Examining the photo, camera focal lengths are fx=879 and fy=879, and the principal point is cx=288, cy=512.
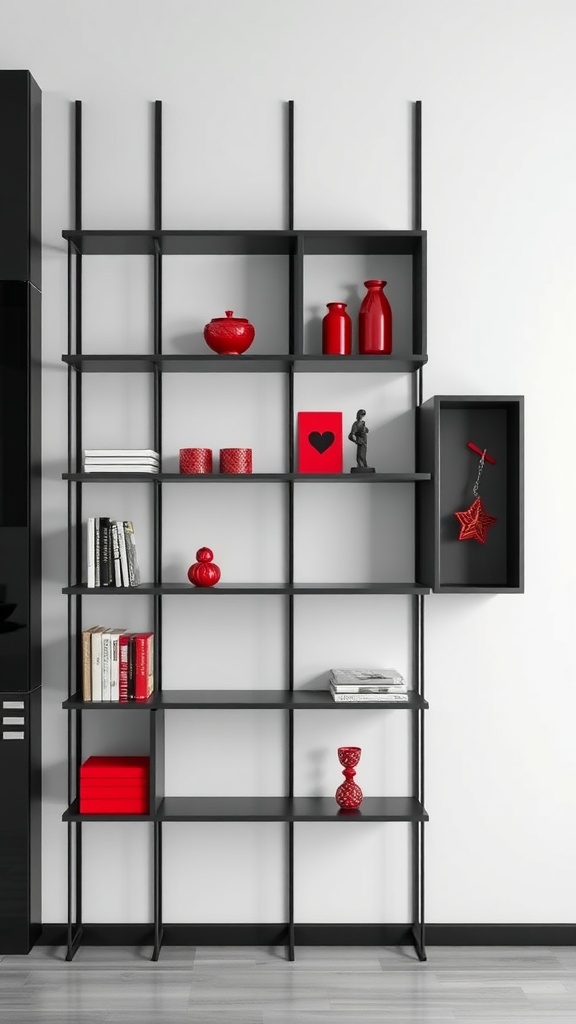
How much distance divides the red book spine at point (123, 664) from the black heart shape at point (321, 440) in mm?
919

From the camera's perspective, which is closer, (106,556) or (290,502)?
(106,556)

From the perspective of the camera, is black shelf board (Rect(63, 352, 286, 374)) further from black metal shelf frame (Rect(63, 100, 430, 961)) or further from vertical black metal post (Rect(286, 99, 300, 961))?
vertical black metal post (Rect(286, 99, 300, 961))

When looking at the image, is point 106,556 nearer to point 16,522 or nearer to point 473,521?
point 16,522

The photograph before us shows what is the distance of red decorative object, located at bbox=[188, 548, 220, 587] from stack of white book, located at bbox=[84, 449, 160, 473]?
13.2 inches

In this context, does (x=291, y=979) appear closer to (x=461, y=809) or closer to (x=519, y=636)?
(x=461, y=809)

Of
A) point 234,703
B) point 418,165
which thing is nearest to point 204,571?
point 234,703

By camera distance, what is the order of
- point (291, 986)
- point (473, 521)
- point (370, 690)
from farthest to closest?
point (473, 521), point (370, 690), point (291, 986)

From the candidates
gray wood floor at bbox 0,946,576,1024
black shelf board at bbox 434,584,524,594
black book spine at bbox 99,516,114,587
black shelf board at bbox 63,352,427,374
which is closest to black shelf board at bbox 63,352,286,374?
black shelf board at bbox 63,352,427,374

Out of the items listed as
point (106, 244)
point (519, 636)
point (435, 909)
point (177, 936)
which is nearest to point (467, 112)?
point (106, 244)

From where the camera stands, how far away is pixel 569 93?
3137 mm

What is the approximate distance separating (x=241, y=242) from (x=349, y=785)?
1874 mm

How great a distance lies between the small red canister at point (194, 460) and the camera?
9.74 ft

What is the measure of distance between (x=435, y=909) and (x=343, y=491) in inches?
59.9

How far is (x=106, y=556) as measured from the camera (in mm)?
2910
